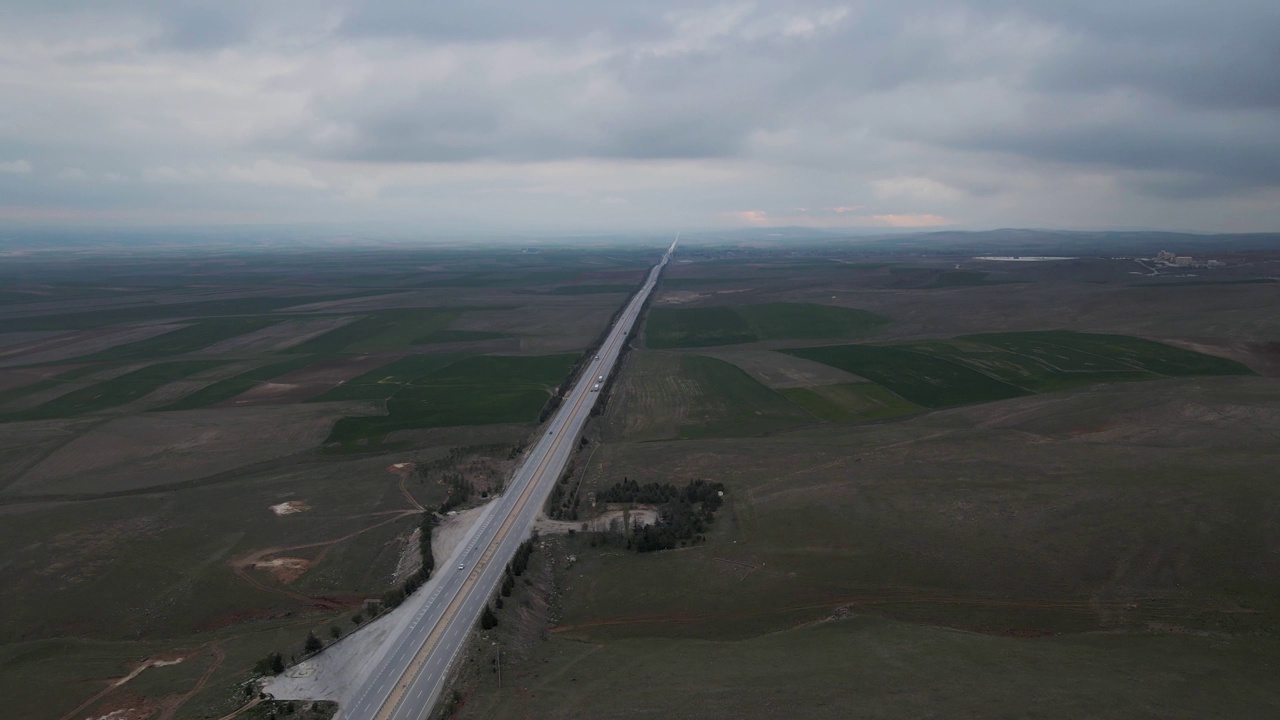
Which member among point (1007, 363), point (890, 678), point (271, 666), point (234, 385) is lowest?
point (271, 666)

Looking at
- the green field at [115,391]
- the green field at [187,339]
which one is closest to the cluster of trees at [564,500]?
the green field at [115,391]

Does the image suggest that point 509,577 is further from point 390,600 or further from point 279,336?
point 279,336

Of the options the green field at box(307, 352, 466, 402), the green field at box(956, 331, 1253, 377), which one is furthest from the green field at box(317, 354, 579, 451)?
the green field at box(956, 331, 1253, 377)

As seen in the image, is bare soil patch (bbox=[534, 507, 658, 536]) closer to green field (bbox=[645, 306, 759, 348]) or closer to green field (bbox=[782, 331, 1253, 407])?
green field (bbox=[782, 331, 1253, 407])

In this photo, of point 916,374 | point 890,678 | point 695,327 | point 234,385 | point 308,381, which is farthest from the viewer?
point 695,327

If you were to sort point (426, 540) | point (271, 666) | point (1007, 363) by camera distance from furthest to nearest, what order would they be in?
point (1007, 363) < point (426, 540) < point (271, 666)

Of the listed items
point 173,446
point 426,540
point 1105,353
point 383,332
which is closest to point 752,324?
point 1105,353

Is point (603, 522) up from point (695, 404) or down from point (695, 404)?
down
